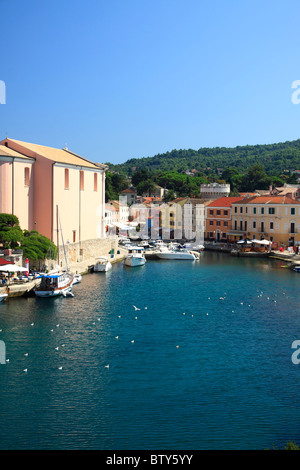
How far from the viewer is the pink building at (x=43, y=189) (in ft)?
→ 84.5

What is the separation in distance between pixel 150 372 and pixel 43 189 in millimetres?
16514

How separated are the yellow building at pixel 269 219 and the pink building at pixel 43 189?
15.6 meters

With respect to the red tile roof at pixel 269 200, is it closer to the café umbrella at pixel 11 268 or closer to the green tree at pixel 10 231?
the green tree at pixel 10 231

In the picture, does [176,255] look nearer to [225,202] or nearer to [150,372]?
[225,202]

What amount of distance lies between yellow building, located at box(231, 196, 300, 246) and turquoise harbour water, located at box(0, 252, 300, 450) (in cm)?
1730

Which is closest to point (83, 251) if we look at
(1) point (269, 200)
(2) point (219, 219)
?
(1) point (269, 200)

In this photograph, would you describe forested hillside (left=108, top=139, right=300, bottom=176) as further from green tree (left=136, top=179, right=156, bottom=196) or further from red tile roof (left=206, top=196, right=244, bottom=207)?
red tile roof (left=206, top=196, right=244, bottom=207)

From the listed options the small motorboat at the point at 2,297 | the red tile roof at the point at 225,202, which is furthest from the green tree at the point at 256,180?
the small motorboat at the point at 2,297

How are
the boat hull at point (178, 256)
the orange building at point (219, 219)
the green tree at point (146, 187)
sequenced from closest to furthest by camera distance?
the boat hull at point (178, 256), the orange building at point (219, 219), the green tree at point (146, 187)

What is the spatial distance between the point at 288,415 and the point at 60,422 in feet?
14.2

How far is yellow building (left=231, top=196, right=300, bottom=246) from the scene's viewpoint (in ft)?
129
